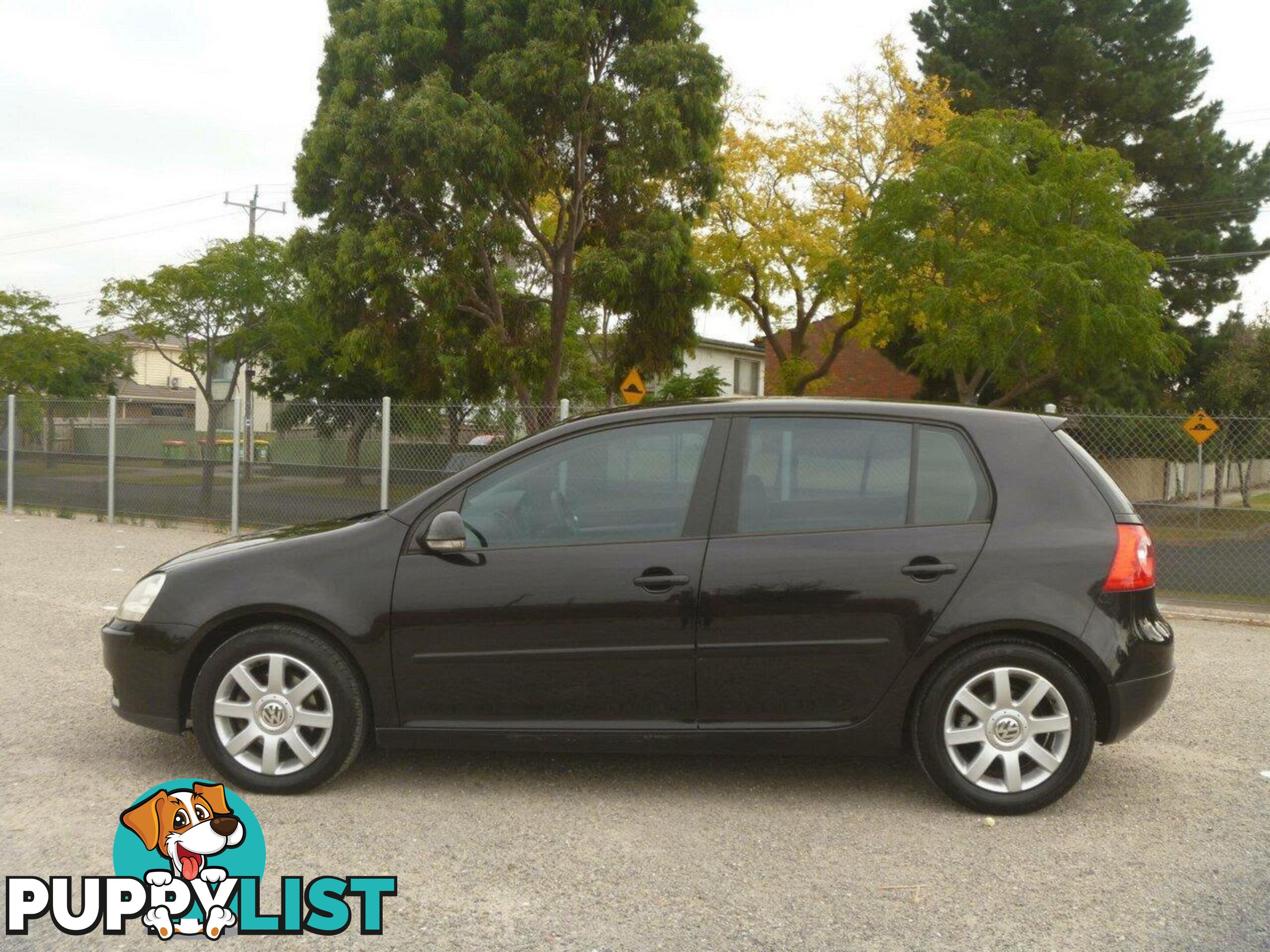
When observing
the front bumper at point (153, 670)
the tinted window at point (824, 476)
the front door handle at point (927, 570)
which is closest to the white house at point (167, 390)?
the front bumper at point (153, 670)

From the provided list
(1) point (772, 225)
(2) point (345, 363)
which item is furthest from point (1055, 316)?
(2) point (345, 363)

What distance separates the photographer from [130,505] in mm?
16953

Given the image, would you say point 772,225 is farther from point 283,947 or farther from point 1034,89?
point 283,947

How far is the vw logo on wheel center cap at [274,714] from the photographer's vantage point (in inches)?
173

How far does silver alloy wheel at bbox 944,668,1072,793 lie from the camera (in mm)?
4320

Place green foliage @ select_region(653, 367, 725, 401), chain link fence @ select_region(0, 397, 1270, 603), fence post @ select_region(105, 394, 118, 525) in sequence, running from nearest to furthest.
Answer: chain link fence @ select_region(0, 397, 1270, 603), fence post @ select_region(105, 394, 118, 525), green foliage @ select_region(653, 367, 725, 401)

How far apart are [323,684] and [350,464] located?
9912 mm

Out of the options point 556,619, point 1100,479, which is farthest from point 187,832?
point 1100,479

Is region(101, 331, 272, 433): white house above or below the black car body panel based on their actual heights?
above

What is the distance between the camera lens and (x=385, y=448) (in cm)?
1361

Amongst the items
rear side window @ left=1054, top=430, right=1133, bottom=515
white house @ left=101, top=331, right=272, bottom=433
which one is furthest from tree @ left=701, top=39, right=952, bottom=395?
rear side window @ left=1054, top=430, right=1133, bottom=515

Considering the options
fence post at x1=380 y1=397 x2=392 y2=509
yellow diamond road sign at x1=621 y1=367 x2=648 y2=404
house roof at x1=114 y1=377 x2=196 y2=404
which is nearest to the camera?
fence post at x1=380 y1=397 x2=392 y2=509

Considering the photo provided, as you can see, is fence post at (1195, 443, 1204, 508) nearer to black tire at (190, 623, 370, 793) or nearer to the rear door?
the rear door

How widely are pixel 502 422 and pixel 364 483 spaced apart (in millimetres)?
1981
